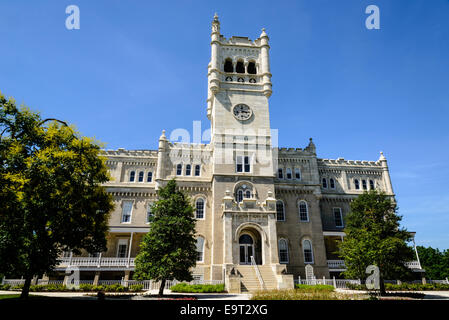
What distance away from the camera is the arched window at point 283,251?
3278cm

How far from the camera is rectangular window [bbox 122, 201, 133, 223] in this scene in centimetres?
3391

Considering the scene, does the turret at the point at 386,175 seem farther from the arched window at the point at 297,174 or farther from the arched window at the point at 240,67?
the arched window at the point at 240,67

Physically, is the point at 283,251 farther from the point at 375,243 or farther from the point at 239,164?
the point at 375,243

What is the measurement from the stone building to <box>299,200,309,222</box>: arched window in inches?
5.0

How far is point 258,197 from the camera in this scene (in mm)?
32312

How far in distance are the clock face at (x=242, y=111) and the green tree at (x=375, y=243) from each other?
16.5 metres

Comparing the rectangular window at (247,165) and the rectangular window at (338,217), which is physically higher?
the rectangular window at (247,165)

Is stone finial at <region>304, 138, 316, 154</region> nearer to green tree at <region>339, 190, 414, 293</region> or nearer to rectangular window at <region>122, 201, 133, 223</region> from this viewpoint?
green tree at <region>339, 190, 414, 293</region>

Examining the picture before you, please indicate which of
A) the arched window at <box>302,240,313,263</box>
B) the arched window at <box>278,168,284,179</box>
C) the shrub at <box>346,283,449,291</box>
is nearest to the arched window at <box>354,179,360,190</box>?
the arched window at <box>278,168,284,179</box>

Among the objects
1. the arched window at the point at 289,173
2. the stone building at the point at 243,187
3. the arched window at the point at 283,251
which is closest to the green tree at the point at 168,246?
the stone building at the point at 243,187

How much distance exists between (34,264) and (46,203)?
356 centimetres

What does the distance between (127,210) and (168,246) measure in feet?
49.8

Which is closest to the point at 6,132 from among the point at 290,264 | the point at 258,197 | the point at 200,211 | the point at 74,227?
the point at 74,227
